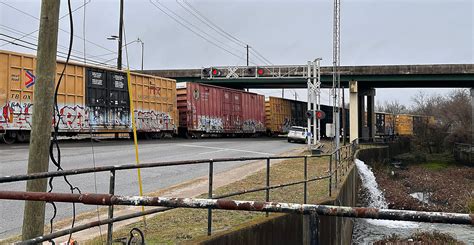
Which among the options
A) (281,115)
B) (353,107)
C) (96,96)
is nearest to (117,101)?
(96,96)

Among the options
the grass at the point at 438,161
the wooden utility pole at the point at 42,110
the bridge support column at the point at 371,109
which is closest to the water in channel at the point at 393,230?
the wooden utility pole at the point at 42,110

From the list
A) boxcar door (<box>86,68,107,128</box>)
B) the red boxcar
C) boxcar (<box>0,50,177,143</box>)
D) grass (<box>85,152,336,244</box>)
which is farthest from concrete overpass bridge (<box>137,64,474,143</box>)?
grass (<box>85,152,336,244</box>)

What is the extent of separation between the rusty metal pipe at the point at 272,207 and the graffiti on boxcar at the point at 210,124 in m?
27.9

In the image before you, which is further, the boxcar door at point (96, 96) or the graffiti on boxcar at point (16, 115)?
the boxcar door at point (96, 96)

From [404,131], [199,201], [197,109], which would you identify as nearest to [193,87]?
[197,109]

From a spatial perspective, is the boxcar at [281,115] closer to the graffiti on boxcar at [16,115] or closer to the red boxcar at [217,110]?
the red boxcar at [217,110]

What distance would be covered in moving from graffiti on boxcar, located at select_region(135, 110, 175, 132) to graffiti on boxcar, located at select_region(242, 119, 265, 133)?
10170 millimetres

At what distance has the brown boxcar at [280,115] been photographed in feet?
134

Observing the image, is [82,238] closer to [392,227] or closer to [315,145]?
[392,227]

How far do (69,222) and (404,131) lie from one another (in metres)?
69.3

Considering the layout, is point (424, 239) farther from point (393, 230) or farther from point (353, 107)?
point (353, 107)

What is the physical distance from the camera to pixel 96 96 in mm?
21594

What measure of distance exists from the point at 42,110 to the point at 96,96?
61.9 ft

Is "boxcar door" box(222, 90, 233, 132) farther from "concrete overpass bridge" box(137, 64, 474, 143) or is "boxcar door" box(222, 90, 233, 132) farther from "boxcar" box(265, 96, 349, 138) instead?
"boxcar" box(265, 96, 349, 138)
